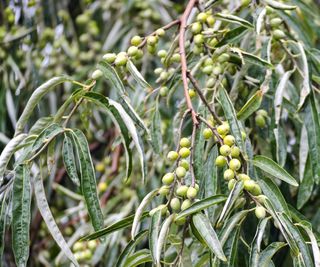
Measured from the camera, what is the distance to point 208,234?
0.77 m

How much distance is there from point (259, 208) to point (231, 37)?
13.7 inches

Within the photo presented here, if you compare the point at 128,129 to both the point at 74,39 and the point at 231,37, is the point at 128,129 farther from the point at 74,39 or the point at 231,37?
the point at 74,39

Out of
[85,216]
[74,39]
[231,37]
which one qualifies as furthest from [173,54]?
[74,39]

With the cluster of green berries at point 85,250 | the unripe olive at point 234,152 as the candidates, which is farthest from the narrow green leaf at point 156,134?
the cluster of green berries at point 85,250

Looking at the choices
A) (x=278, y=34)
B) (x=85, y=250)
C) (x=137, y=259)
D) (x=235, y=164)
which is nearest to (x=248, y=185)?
(x=235, y=164)

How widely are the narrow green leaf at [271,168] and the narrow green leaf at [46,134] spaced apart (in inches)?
10.2

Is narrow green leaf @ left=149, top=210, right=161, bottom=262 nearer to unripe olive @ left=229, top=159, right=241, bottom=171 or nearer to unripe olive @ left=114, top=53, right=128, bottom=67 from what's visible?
unripe olive @ left=229, top=159, right=241, bottom=171

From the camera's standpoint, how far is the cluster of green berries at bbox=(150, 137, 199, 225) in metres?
0.82

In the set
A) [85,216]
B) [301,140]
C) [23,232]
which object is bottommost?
[85,216]

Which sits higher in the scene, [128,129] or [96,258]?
[128,129]

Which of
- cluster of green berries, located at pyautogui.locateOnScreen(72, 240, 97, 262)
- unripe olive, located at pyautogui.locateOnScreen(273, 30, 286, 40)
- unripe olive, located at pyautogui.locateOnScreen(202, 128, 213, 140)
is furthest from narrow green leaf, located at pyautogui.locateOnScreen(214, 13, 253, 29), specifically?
cluster of green berries, located at pyautogui.locateOnScreen(72, 240, 97, 262)

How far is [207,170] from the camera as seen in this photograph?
93 cm

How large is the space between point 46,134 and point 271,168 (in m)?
0.29

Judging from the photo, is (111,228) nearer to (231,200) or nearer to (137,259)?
(137,259)
